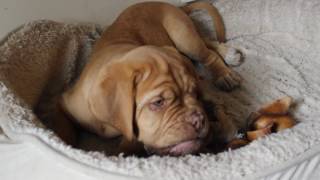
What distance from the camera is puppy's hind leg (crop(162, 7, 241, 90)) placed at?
2.34 meters

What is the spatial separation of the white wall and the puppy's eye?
89 centimetres

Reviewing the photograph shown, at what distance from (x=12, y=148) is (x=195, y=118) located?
0.58m

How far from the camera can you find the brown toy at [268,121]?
1.68 metres

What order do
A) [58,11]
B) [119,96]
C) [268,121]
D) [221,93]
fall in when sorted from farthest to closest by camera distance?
[58,11]
[221,93]
[268,121]
[119,96]

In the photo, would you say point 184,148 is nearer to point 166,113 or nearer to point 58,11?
point 166,113

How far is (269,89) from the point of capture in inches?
84.0

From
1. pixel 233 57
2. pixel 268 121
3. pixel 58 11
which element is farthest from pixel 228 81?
pixel 58 11

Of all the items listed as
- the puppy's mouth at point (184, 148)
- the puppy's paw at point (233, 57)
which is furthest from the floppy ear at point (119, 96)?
the puppy's paw at point (233, 57)

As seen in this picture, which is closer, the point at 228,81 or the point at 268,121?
the point at 268,121

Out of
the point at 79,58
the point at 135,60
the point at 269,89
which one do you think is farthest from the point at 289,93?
the point at 79,58

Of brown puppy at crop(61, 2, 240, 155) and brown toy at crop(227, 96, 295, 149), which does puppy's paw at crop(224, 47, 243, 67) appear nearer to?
brown toy at crop(227, 96, 295, 149)

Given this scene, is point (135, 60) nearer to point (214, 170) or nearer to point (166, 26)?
point (214, 170)

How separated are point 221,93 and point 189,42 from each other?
12.6 inches

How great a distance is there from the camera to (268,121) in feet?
5.67
